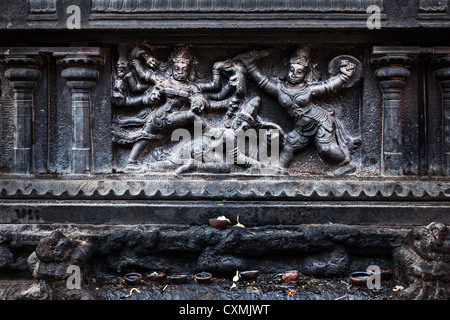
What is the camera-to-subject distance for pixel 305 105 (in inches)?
180

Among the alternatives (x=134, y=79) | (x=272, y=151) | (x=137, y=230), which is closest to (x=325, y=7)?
(x=272, y=151)

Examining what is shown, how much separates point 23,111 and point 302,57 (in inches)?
122

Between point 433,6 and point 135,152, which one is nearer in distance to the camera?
point 433,6

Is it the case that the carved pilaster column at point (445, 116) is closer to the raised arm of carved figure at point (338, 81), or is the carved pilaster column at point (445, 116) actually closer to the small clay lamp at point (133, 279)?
the raised arm of carved figure at point (338, 81)

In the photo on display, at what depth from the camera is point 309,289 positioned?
3967 millimetres

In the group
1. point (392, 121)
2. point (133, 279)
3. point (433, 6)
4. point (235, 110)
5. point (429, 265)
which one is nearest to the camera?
point (429, 265)

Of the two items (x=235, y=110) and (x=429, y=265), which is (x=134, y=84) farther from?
(x=429, y=265)

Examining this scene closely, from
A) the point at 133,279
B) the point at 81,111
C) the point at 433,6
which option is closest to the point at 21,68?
the point at 81,111

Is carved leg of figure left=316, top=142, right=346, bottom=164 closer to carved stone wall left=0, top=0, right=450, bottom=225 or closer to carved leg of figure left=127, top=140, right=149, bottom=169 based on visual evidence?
carved stone wall left=0, top=0, right=450, bottom=225

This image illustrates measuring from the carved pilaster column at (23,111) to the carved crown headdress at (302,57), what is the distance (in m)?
2.77

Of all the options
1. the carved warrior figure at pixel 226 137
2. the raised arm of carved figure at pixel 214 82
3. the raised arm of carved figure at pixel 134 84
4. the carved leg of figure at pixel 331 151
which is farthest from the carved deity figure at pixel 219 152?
the raised arm of carved figure at pixel 134 84

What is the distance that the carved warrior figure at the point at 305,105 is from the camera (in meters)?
4.55

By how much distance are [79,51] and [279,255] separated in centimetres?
298

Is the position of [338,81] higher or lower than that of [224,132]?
higher
